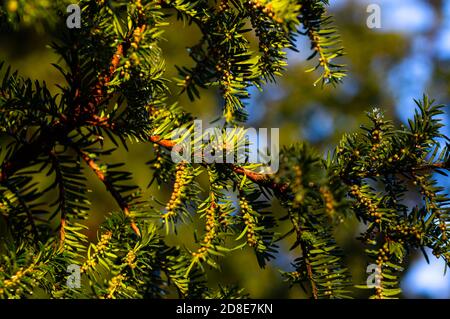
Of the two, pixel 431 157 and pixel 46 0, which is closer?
pixel 46 0

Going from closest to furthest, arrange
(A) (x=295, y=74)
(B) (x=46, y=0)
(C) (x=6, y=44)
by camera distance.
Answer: (B) (x=46, y=0) → (C) (x=6, y=44) → (A) (x=295, y=74)

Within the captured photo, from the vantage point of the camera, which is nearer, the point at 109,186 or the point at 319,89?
the point at 109,186

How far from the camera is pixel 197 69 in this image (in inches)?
20.2

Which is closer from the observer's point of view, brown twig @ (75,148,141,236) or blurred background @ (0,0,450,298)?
brown twig @ (75,148,141,236)

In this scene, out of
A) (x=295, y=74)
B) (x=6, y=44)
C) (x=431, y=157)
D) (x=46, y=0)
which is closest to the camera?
(x=46, y=0)

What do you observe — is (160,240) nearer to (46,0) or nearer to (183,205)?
(183,205)

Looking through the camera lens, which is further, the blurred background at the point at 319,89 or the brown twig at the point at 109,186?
the blurred background at the point at 319,89

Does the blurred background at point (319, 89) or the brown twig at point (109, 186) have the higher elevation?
the blurred background at point (319, 89)

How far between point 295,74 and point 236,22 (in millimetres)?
4005

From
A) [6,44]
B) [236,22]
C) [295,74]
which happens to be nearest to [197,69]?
[236,22]

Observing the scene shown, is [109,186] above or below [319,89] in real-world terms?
below

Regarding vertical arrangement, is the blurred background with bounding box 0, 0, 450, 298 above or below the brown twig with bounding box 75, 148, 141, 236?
above

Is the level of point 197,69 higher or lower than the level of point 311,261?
higher
